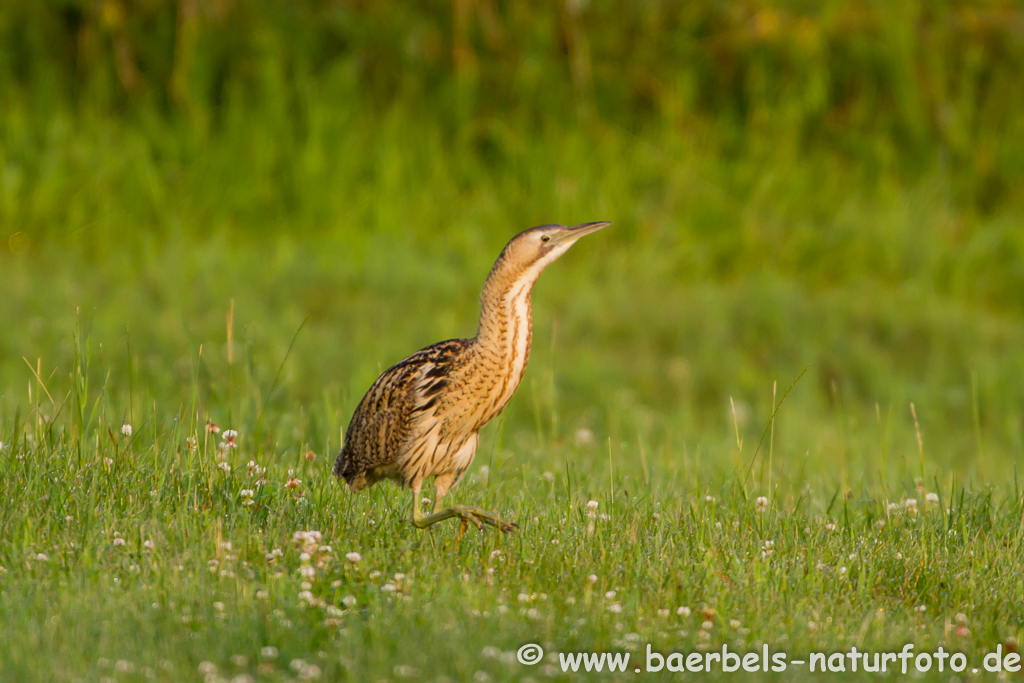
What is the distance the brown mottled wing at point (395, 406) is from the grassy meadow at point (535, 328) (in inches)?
7.9

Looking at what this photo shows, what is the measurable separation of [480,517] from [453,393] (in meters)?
0.81

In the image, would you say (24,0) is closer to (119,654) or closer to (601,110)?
(601,110)

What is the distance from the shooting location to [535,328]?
11297 millimetres

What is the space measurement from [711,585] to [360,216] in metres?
9.51

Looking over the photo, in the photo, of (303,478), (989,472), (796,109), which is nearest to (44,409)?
(303,478)

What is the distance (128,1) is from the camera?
14.5 meters

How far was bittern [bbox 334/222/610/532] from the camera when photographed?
5566mm

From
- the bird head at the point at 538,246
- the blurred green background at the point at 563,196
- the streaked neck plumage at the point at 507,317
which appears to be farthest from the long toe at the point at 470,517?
the blurred green background at the point at 563,196

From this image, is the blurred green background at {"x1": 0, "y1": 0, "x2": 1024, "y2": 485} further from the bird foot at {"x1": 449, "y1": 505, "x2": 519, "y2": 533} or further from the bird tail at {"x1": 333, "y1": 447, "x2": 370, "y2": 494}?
the bird foot at {"x1": 449, "y1": 505, "x2": 519, "y2": 533}

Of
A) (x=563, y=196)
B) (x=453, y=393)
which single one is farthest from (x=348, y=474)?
(x=563, y=196)

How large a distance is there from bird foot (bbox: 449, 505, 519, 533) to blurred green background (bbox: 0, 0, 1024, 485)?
157 inches

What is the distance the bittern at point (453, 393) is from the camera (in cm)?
557

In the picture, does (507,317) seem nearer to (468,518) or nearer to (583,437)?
(468,518)

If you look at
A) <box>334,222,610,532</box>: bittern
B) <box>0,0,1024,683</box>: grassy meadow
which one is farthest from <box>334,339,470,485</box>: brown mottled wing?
<box>0,0,1024,683</box>: grassy meadow
